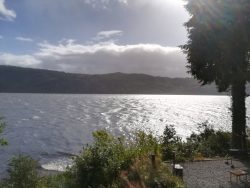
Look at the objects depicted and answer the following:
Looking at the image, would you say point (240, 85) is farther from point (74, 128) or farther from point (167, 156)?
point (74, 128)

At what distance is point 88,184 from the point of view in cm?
1588

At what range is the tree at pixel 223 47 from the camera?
22328 millimetres

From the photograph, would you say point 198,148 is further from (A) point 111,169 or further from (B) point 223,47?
(A) point 111,169

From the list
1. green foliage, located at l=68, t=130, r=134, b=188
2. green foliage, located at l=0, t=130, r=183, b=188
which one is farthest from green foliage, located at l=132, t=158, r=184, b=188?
green foliage, located at l=68, t=130, r=134, b=188

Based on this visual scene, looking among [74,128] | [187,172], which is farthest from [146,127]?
[187,172]

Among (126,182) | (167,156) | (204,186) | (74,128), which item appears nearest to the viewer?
(126,182)

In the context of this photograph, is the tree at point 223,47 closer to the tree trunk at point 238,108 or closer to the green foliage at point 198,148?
the tree trunk at point 238,108

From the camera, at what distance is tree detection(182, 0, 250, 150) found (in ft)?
73.3

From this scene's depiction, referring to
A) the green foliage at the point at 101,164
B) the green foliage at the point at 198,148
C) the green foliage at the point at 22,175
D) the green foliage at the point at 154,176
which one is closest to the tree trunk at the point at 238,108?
the green foliage at the point at 198,148

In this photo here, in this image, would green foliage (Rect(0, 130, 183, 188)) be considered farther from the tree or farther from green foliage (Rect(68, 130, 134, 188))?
the tree

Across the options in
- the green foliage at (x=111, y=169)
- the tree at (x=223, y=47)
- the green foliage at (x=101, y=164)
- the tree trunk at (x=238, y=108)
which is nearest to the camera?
the green foliage at (x=111, y=169)

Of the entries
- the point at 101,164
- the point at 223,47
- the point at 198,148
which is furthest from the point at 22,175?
the point at 223,47

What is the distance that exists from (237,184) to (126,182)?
17.4 feet

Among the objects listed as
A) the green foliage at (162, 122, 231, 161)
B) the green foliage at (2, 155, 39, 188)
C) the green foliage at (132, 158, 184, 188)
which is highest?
the green foliage at (132, 158, 184, 188)
